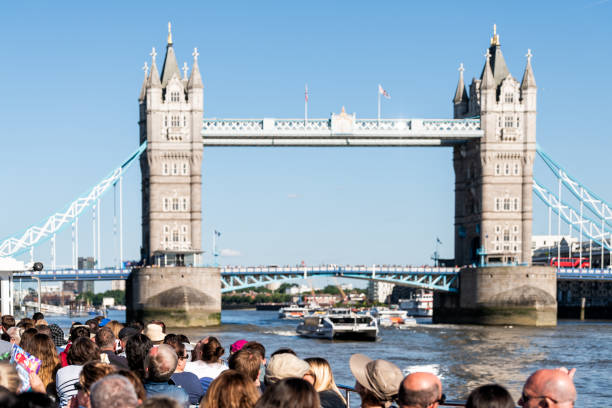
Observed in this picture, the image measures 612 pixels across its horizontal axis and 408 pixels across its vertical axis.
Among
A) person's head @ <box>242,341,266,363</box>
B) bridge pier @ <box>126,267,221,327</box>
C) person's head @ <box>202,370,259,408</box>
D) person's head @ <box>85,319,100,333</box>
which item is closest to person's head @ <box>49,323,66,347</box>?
person's head @ <box>85,319,100,333</box>

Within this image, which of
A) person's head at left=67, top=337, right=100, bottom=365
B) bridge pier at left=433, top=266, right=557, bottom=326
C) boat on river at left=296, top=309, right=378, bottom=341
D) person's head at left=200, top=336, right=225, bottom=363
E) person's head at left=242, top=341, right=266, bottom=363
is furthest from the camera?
bridge pier at left=433, top=266, right=557, bottom=326

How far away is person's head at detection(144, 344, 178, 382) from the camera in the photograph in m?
8.57

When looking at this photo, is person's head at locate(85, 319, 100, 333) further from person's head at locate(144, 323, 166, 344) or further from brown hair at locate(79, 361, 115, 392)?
brown hair at locate(79, 361, 115, 392)

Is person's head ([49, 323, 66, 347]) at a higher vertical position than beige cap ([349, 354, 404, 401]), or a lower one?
lower

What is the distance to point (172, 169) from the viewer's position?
75.8 meters

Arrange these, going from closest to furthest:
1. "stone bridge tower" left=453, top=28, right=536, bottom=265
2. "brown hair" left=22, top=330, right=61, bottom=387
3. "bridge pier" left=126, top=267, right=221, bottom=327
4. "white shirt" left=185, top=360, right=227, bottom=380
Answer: "brown hair" left=22, top=330, right=61, bottom=387
"white shirt" left=185, top=360, right=227, bottom=380
"bridge pier" left=126, top=267, right=221, bottom=327
"stone bridge tower" left=453, top=28, right=536, bottom=265

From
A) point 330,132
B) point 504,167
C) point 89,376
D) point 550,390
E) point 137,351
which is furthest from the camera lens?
point 504,167

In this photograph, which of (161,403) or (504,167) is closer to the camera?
(161,403)

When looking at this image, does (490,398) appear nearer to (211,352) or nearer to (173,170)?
(211,352)

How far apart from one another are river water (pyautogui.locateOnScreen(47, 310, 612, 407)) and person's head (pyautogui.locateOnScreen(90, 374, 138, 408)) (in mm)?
22142

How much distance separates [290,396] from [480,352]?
41.3 meters

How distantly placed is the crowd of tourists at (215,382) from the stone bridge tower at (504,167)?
68465 mm

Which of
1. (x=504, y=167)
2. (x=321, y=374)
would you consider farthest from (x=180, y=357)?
(x=504, y=167)

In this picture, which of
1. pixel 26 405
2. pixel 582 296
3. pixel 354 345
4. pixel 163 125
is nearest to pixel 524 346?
pixel 354 345
